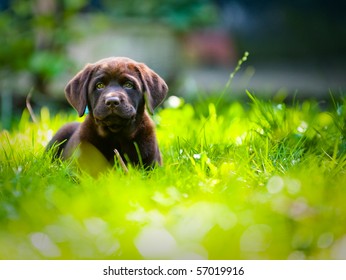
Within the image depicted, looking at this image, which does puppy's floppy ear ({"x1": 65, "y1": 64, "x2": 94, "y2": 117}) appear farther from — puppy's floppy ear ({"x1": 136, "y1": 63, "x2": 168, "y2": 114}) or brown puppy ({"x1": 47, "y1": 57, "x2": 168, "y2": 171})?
puppy's floppy ear ({"x1": 136, "y1": 63, "x2": 168, "y2": 114})

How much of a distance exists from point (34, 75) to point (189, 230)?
17.9 feet

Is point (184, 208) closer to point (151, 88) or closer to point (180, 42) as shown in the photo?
point (151, 88)

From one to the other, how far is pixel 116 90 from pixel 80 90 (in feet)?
0.86

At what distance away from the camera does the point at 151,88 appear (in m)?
3.35

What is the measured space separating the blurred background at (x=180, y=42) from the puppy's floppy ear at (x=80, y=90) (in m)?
3.27

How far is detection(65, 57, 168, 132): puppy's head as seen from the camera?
3.16 m

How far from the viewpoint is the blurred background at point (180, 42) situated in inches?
282

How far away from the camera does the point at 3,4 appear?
8234 millimetres
